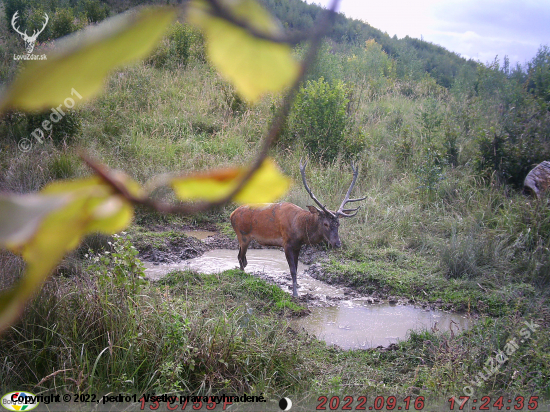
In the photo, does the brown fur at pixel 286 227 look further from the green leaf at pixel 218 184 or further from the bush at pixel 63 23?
the green leaf at pixel 218 184

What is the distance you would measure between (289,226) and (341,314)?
3.48 feet

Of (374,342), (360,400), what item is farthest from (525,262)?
(360,400)

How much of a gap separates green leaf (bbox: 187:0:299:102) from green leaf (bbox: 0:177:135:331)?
11 cm

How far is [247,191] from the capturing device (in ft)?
1.07

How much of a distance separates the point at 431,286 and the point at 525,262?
1.19 m

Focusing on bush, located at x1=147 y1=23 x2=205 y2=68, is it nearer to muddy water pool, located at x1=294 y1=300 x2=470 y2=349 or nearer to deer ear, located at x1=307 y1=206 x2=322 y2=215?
muddy water pool, located at x1=294 y1=300 x2=470 y2=349

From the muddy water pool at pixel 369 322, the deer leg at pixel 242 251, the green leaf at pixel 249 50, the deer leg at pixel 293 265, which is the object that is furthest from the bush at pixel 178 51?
the deer leg at pixel 242 251

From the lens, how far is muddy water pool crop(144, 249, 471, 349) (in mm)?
4086

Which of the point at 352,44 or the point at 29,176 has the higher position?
the point at 352,44

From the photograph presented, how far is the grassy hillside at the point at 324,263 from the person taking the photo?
989 mm

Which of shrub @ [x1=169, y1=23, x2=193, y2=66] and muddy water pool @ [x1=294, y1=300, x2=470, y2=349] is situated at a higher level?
shrub @ [x1=169, y1=23, x2=193, y2=66]

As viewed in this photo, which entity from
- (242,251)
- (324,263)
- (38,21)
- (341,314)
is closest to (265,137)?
(38,21)

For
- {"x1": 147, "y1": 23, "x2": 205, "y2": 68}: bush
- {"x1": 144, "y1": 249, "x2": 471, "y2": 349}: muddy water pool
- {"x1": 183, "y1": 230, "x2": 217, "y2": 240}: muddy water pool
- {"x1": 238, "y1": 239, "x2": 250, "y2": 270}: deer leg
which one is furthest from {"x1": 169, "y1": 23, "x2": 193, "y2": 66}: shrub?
{"x1": 183, "y1": 230, "x2": 217, "y2": 240}: muddy water pool

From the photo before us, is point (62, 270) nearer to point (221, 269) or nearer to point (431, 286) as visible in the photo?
point (221, 269)
